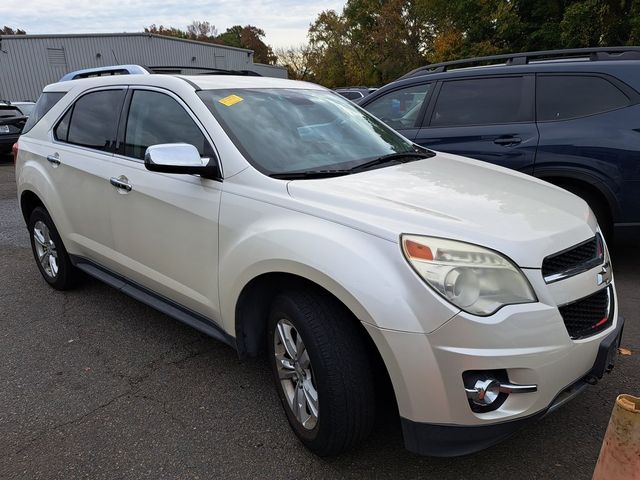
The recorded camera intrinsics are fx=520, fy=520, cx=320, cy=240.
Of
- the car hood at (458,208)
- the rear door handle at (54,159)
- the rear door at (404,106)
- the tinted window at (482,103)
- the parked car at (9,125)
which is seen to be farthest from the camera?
the parked car at (9,125)

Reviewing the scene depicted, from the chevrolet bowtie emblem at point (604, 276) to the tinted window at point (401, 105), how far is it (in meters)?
3.20

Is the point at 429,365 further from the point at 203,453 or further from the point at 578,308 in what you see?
the point at 203,453

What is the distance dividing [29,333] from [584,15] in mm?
21194

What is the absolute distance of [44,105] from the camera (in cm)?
454

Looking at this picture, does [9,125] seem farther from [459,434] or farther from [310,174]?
[459,434]

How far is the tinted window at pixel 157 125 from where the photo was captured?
9.66 ft

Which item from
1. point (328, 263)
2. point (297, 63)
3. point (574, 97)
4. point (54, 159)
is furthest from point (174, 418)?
point (297, 63)

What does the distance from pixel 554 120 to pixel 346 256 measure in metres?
3.32

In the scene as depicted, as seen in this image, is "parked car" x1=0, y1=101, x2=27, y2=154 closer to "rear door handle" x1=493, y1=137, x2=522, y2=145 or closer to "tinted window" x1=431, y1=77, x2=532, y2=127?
"tinted window" x1=431, y1=77, x2=532, y2=127

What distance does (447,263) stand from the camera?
195 centimetres

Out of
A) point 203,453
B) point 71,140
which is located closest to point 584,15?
point 71,140

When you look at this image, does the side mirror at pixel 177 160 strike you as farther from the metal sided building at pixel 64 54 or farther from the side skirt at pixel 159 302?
the metal sided building at pixel 64 54

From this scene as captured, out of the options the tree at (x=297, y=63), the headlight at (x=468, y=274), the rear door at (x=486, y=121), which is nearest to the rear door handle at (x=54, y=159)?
the headlight at (x=468, y=274)

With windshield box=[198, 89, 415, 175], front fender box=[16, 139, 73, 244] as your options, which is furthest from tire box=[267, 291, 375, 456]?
front fender box=[16, 139, 73, 244]
